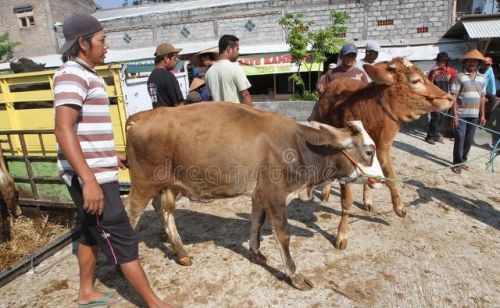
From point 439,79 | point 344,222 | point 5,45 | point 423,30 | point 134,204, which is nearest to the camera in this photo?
point 134,204

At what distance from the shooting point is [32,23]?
24.0 metres

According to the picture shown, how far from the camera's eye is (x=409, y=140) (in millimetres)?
8102

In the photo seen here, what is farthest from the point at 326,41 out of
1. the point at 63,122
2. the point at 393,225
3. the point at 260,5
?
the point at 63,122

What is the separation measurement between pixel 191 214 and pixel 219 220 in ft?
1.46

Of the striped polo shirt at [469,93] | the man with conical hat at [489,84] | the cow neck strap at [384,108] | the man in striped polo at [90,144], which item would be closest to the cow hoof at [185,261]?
the man in striped polo at [90,144]

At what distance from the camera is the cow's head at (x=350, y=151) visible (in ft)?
9.97

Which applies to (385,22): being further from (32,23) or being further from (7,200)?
(32,23)

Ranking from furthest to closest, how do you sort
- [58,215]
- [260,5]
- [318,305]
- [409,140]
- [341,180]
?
[260,5]
[409,140]
[58,215]
[341,180]
[318,305]

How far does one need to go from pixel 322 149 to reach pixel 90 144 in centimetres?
191

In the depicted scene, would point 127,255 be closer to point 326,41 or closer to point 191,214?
point 191,214

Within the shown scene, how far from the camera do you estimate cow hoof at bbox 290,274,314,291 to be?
3008 mm

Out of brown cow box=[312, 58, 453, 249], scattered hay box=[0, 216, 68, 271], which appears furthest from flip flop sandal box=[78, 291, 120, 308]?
brown cow box=[312, 58, 453, 249]

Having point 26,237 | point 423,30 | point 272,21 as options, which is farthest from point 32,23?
point 26,237
